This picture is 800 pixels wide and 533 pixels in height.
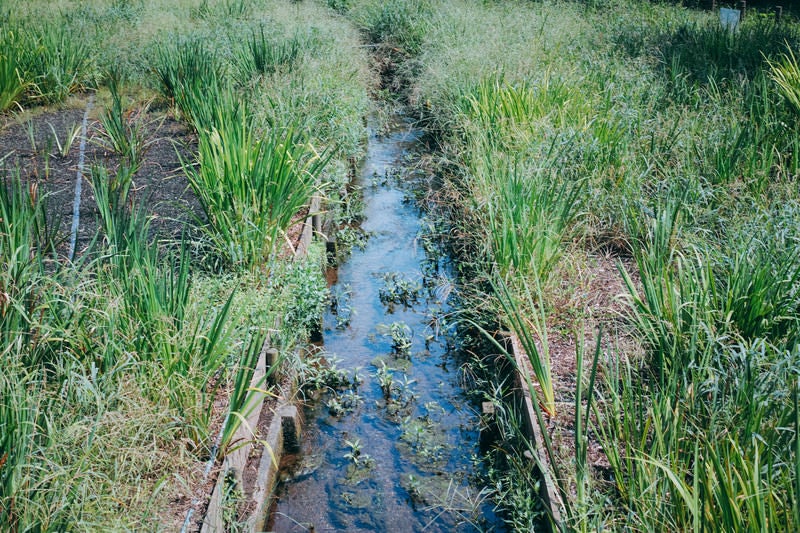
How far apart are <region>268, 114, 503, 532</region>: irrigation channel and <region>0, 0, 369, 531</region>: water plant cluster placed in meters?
0.47

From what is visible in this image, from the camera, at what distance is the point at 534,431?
359 centimetres

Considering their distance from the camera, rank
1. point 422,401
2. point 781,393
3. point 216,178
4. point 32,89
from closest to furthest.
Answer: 1. point 781,393
2. point 422,401
3. point 216,178
4. point 32,89

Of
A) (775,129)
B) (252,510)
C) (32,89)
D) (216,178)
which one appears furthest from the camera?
(32,89)

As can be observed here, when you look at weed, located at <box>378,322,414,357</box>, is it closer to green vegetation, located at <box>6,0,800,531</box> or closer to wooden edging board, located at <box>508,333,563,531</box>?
green vegetation, located at <box>6,0,800,531</box>

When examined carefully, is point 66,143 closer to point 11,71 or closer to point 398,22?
point 11,71

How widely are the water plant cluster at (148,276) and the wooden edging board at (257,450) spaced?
10 cm

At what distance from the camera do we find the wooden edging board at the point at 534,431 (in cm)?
306

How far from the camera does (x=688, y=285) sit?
398cm

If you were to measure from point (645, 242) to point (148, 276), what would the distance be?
378cm

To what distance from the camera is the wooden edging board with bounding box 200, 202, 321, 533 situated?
10.2 ft

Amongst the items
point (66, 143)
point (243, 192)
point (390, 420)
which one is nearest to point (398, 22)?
point (66, 143)

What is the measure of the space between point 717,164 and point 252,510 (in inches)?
183

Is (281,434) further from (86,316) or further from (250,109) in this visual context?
(250,109)

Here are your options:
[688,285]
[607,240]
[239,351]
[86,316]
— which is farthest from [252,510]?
[607,240]
